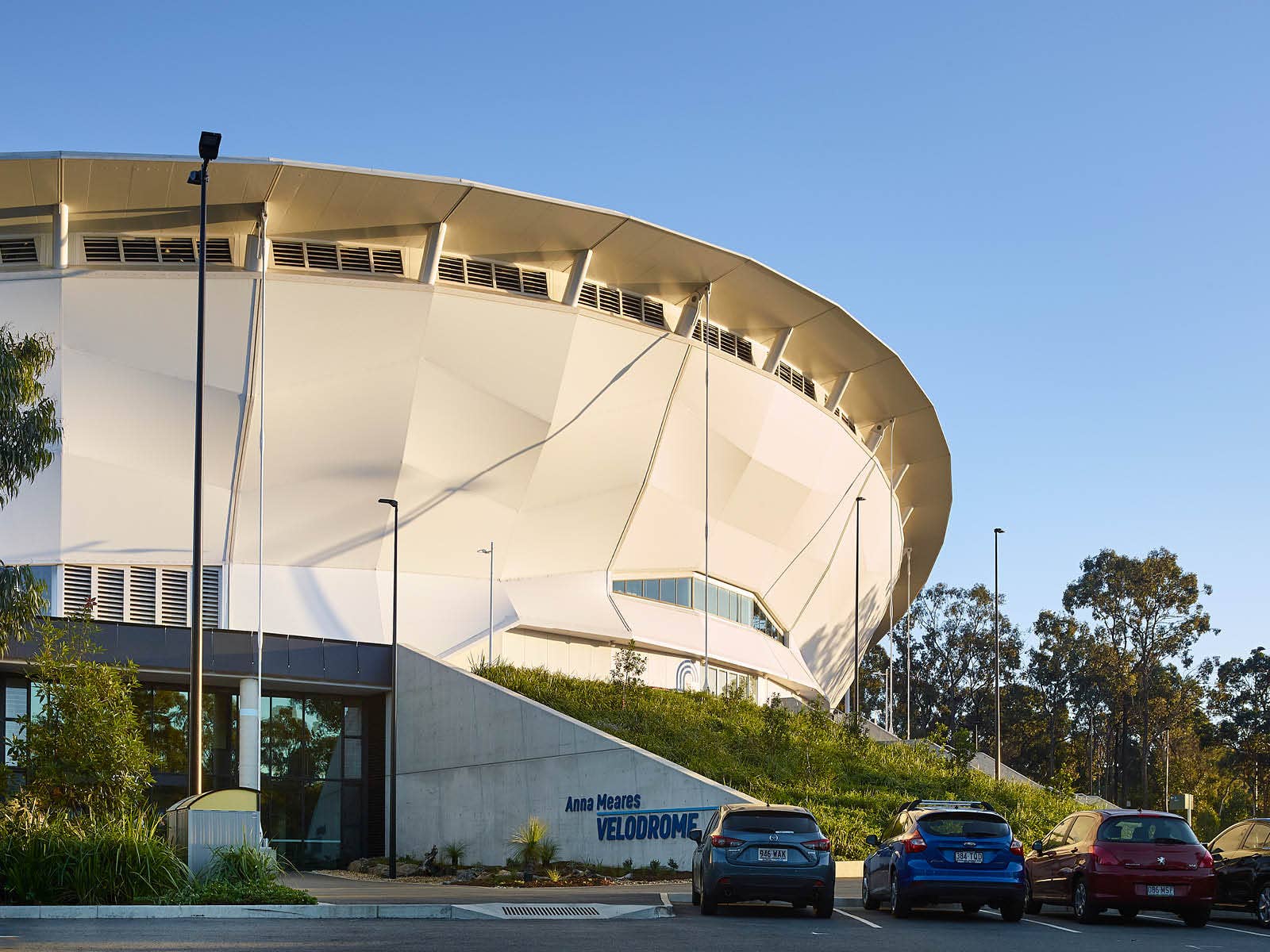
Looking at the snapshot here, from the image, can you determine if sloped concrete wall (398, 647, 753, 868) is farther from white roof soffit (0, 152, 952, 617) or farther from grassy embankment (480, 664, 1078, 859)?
white roof soffit (0, 152, 952, 617)

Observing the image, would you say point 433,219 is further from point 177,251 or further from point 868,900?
point 868,900

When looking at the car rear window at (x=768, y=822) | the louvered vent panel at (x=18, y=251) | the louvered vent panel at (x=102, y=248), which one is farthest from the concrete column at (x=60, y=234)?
the car rear window at (x=768, y=822)

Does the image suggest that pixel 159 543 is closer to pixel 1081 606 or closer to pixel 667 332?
pixel 667 332

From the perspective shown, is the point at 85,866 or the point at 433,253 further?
the point at 433,253

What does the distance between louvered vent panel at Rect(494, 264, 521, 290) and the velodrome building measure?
93mm

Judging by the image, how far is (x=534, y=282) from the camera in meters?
40.6

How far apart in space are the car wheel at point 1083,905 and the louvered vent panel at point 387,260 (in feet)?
85.6

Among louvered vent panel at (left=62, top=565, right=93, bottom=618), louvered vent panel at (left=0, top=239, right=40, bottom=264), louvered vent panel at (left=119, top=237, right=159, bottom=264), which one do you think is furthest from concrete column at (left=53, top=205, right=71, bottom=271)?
louvered vent panel at (left=62, top=565, right=93, bottom=618)

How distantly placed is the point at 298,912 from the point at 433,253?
961 inches

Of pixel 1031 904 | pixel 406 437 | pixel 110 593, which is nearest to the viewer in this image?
pixel 1031 904

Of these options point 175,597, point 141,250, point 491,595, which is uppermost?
point 141,250

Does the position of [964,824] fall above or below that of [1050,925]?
above

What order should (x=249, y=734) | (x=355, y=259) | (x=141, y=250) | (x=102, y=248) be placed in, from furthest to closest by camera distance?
(x=355, y=259)
(x=141, y=250)
(x=102, y=248)
(x=249, y=734)

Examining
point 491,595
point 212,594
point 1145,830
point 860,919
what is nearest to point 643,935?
point 860,919
